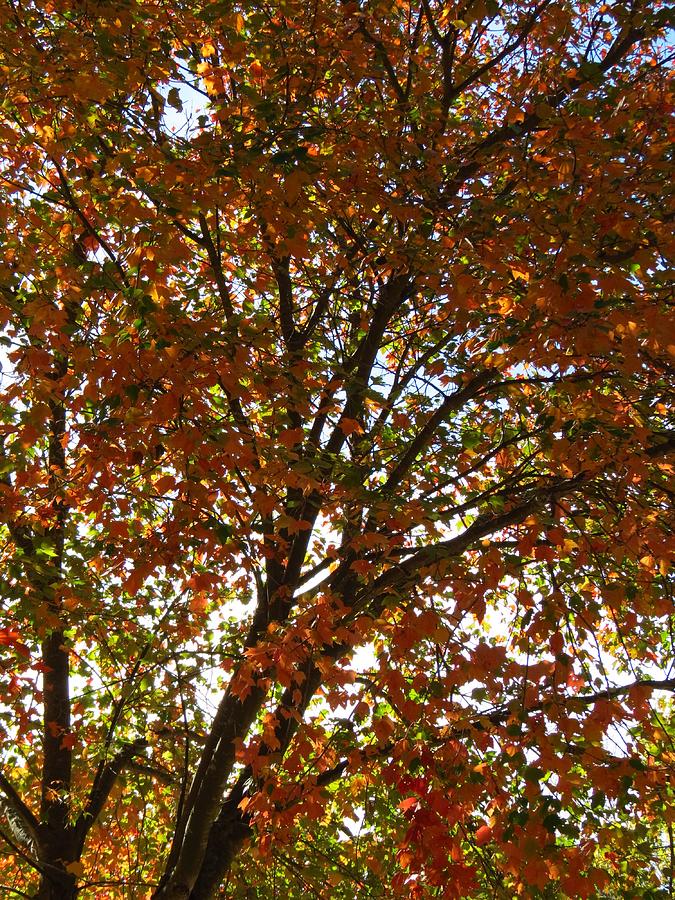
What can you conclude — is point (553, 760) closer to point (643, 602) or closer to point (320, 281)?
point (643, 602)

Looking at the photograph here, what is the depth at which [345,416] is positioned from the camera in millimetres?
5961

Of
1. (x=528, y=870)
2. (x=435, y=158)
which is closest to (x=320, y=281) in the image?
(x=435, y=158)

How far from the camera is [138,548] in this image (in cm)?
532

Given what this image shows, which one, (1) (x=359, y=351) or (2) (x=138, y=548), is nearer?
(2) (x=138, y=548)

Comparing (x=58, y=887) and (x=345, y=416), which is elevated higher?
(x=345, y=416)

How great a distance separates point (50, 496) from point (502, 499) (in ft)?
11.9

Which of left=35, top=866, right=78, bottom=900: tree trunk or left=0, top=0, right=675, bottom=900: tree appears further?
left=35, top=866, right=78, bottom=900: tree trunk

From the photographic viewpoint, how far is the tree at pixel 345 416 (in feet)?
13.7

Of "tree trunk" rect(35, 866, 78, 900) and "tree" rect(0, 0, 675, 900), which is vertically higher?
"tree" rect(0, 0, 675, 900)

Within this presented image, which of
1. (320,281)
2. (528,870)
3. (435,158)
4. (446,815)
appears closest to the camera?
(528,870)

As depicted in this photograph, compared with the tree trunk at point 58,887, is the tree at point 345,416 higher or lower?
higher

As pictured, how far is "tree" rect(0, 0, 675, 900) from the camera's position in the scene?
4172 mm

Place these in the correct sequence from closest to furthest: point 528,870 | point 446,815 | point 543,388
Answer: point 528,870
point 446,815
point 543,388

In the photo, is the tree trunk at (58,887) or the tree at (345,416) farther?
the tree trunk at (58,887)
